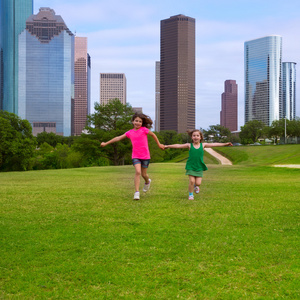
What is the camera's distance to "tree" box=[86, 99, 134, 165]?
5784cm

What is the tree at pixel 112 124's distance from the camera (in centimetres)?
5784

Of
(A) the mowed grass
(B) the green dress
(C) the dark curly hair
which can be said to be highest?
(C) the dark curly hair

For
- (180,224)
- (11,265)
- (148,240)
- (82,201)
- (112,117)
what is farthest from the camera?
(112,117)

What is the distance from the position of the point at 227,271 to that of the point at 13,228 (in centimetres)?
346

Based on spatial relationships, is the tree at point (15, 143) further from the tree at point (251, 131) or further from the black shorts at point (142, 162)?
the tree at point (251, 131)

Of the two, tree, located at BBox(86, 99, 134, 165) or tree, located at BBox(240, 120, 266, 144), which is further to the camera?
tree, located at BBox(240, 120, 266, 144)

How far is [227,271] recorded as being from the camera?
3.78 m

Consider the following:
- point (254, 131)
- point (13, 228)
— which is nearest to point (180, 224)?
point (13, 228)

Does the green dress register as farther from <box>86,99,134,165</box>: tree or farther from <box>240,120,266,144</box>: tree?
<box>240,120,266,144</box>: tree

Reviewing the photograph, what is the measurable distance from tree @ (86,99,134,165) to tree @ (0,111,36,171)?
9944 millimetres

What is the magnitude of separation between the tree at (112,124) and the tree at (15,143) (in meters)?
9.94

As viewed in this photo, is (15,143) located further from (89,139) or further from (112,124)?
(112,124)

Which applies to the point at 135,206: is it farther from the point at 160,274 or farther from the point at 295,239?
the point at 160,274

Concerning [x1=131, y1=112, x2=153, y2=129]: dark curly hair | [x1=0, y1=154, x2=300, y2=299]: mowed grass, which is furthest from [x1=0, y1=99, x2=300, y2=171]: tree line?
[x1=0, y1=154, x2=300, y2=299]: mowed grass
